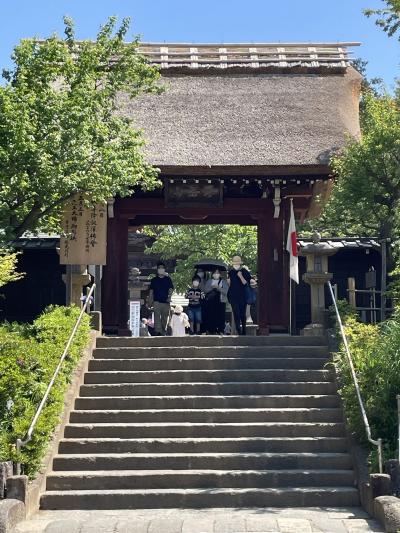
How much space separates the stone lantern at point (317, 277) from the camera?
46.1 feet

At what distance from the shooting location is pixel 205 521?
8.48 metres

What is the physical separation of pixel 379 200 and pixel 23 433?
426 inches

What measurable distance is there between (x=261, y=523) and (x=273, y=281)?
8239 mm

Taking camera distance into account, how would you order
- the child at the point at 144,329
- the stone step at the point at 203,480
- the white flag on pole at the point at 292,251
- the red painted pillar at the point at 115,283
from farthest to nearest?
the child at the point at 144,329 → the red painted pillar at the point at 115,283 → the white flag on pole at the point at 292,251 → the stone step at the point at 203,480

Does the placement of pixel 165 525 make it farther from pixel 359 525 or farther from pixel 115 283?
pixel 115 283

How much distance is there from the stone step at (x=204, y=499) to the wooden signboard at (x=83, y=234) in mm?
6369

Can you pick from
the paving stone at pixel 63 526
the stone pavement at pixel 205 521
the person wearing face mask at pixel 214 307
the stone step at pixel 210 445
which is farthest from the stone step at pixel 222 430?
the person wearing face mask at pixel 214 307

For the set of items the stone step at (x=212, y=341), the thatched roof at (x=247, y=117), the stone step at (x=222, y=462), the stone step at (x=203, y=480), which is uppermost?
the thatched roof at (x=247, y=117)

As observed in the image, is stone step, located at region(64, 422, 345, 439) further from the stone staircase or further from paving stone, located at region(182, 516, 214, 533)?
paving stone, located at region(182, 516, 214, 533)

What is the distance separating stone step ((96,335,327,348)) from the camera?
13.3 m

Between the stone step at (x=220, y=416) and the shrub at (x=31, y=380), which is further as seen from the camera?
the stone step at (x=220, y=416)

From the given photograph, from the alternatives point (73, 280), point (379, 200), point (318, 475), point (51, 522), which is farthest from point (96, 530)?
point (379, 200)

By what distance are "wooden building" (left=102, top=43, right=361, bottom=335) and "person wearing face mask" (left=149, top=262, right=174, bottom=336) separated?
65cm

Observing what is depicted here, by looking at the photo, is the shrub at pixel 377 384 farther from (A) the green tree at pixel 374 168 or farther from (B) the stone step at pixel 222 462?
(A) the green tree at pixel 374 168
